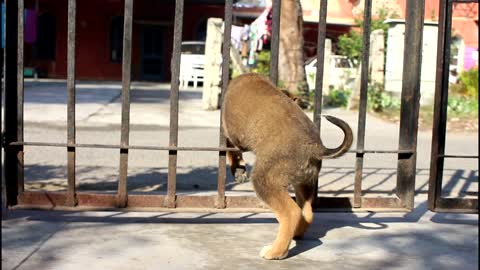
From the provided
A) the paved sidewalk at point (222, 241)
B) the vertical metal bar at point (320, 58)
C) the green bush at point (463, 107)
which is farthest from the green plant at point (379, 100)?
the vertical metal bar at point (320, 58)

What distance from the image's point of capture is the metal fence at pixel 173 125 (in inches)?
230

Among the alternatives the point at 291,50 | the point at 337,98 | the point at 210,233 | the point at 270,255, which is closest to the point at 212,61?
the point at 291,50

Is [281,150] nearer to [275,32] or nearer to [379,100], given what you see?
[275,32]

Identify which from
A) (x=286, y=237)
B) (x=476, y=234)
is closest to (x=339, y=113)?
(x=476, y=234)

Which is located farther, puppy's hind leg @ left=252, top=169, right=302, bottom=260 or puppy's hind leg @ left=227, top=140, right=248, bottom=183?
puppy's hind leg @ left=227, top=140, right=248, bottom=183

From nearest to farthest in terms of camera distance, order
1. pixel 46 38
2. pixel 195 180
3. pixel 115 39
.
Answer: pixel 195 180 → pixel 46 38 → pixel 115 39

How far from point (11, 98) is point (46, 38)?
92.1 feet

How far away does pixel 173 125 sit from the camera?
596 centimetres

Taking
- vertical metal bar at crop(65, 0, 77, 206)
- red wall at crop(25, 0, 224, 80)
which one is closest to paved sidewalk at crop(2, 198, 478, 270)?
vertical metal bar at crop(65, 0, 77, 206)

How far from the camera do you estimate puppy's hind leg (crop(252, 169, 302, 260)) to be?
5059mm

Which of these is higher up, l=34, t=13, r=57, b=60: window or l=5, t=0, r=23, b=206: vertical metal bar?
l=34, t=13, r=57, b=60: window

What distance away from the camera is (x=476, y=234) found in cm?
606

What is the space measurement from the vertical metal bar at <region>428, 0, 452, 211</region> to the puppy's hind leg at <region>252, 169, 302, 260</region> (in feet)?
5.44

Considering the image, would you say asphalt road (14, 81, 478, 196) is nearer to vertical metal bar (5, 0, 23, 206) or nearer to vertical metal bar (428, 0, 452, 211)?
vertical metal bar (5, 0, 23, 206)
